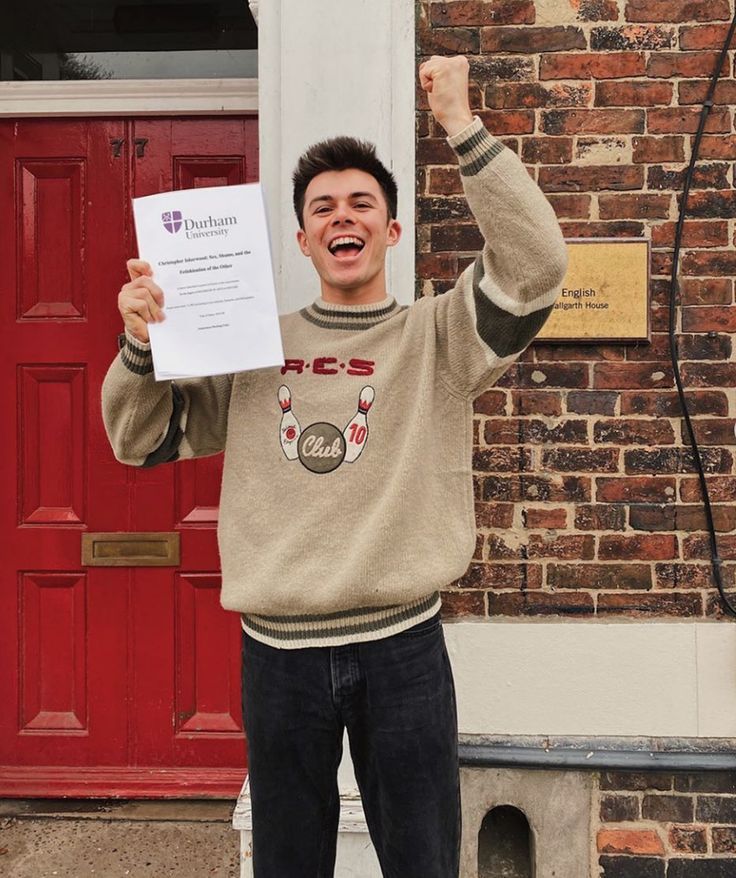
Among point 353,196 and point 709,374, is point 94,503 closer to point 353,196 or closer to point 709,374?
point 353,196

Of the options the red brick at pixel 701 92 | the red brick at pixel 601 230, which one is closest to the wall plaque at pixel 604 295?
the red brick at pixel 601 230

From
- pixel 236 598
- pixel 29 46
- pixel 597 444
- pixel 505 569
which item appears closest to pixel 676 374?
pixel 597 444

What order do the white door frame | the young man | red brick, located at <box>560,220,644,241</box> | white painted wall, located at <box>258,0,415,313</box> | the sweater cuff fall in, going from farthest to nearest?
the white door frame, red brick, located at <box>560,220,644,241</box>, white painted wall, located at <box>258,0,415,313</box>, the young man, the sweater cuff

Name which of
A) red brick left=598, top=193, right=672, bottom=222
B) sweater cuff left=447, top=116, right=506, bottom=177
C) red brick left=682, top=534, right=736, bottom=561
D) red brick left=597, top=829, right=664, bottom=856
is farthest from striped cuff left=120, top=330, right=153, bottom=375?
red brick left=597, top=829, right=664, bottom=856

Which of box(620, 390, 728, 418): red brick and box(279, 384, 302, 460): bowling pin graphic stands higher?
box(620, 390, 728, 418): red brick

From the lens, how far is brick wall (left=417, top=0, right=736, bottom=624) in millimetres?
2490

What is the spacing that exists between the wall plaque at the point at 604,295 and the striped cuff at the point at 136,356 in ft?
4.27

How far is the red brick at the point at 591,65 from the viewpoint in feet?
8.16

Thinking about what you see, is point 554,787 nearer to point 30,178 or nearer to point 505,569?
point 505,569

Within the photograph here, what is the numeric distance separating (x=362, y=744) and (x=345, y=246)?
1.11 m

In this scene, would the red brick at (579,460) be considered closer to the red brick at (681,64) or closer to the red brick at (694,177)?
the red brick at (694,177)

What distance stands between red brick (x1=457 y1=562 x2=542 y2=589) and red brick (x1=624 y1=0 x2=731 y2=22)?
1.77 m

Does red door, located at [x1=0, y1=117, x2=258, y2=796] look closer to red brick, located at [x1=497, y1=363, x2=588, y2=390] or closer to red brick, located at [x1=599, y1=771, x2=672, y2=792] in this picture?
red brick, located at [x1=497, y1=363, x2=588, y2=390]

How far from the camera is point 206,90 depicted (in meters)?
3.02
